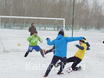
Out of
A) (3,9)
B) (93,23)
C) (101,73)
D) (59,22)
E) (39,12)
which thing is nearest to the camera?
(101,73)

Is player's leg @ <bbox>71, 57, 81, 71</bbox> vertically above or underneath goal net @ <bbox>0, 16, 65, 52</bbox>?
above

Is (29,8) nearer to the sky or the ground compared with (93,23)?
nearer to the sky

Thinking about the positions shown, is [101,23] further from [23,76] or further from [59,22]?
[23,76]

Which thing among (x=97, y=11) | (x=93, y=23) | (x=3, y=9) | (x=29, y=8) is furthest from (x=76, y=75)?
(x=97, y=11)

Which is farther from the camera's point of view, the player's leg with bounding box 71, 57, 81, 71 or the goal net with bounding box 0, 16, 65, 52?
the goal net with bounding box 0, 16, 65, 52

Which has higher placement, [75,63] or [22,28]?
[75,63]

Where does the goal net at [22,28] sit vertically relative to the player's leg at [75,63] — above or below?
below

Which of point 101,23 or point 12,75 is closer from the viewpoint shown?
point 12,75

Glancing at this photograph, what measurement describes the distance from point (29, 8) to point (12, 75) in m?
49.8

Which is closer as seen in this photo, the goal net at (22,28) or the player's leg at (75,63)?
the player's leg at (75,63)

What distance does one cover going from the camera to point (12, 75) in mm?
8461

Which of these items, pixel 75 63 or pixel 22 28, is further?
pixel 22 28

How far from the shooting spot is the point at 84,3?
59125 millimetres

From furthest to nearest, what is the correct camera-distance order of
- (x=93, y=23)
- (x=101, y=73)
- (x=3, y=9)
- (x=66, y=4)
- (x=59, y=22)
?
(x=93, y=23)
(x=66, y=4)
(x=3, y=9)
(x=59, y=22)
(x=101, y=73)
